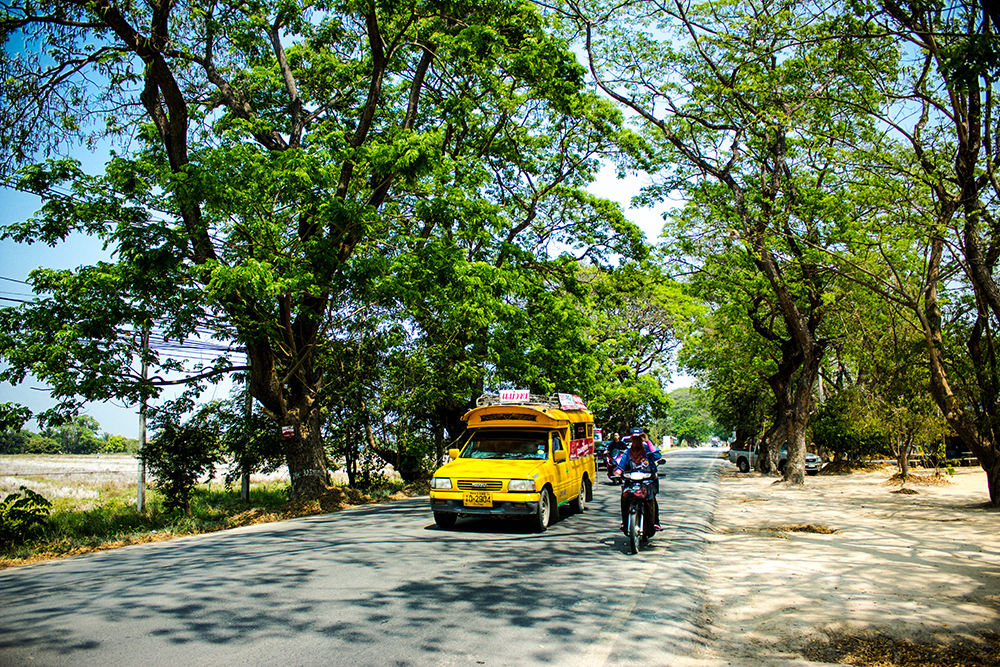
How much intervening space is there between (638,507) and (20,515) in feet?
35.7

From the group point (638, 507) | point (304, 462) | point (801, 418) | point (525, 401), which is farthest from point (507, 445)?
point (801, 418)

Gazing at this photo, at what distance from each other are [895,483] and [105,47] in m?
27.1

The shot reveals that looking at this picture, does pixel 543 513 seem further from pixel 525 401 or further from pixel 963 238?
pixel 963 238

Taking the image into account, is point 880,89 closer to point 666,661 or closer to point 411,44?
point 411,44

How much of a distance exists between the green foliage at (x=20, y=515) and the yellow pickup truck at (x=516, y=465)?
23.7 ft

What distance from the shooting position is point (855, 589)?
7527 millimetres

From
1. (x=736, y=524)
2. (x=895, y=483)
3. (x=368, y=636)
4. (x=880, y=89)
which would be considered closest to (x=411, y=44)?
(x=880, y=89)

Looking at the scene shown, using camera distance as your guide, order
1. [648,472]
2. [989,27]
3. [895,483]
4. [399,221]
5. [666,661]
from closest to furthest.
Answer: [666,661] < [989,27] < [648,472] < [399,221] < [895,483]

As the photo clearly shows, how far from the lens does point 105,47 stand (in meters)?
14.8

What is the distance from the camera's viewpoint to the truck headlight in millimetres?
11664

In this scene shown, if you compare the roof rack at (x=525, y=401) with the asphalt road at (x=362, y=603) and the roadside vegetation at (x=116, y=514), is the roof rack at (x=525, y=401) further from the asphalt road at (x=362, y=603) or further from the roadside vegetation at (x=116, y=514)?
the roadside vegetation at (x=116, y=514)

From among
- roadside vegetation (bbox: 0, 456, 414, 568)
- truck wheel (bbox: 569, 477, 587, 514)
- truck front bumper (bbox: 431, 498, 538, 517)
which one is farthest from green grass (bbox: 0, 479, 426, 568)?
truck wheel (bbox: 569, 477, 587, 514)

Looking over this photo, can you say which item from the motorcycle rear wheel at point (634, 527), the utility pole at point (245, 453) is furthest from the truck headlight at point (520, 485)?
the utility pole at point (245, 453)

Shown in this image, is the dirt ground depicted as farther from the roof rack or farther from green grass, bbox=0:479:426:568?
green grass, bbox=0:479:426:568
